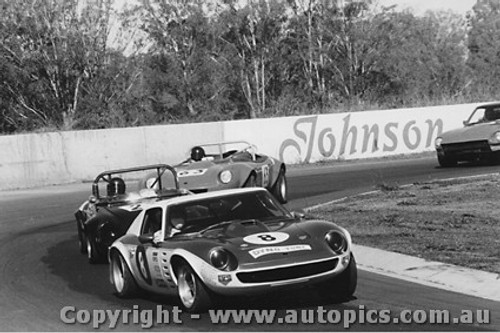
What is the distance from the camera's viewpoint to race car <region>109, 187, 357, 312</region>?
27.4 feet

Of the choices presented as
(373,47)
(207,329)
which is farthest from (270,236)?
(373,47)

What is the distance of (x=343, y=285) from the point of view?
8898 mm

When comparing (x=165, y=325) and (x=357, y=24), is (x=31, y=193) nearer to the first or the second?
(x=165, y=325)

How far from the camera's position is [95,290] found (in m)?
10.9

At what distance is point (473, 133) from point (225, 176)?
27.3 ft

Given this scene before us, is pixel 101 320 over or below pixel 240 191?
below

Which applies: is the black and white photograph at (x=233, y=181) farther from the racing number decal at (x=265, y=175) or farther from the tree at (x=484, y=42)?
the tree at (x=484, y=42)

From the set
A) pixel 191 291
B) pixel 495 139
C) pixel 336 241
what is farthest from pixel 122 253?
pixel 495 139

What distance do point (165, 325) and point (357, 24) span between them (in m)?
57.7

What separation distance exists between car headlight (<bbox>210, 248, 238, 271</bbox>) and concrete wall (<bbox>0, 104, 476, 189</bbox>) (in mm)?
20135

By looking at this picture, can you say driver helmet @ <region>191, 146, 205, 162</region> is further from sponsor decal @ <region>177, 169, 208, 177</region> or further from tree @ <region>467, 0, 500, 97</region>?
tree @ <region>467, 0, 500, 97</region>

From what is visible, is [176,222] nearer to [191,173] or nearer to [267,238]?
[267,238]

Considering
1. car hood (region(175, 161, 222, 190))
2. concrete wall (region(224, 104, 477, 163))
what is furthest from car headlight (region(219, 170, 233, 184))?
concrete wall (region(224, 104, 477, 163))

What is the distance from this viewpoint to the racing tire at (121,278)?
391 inches
